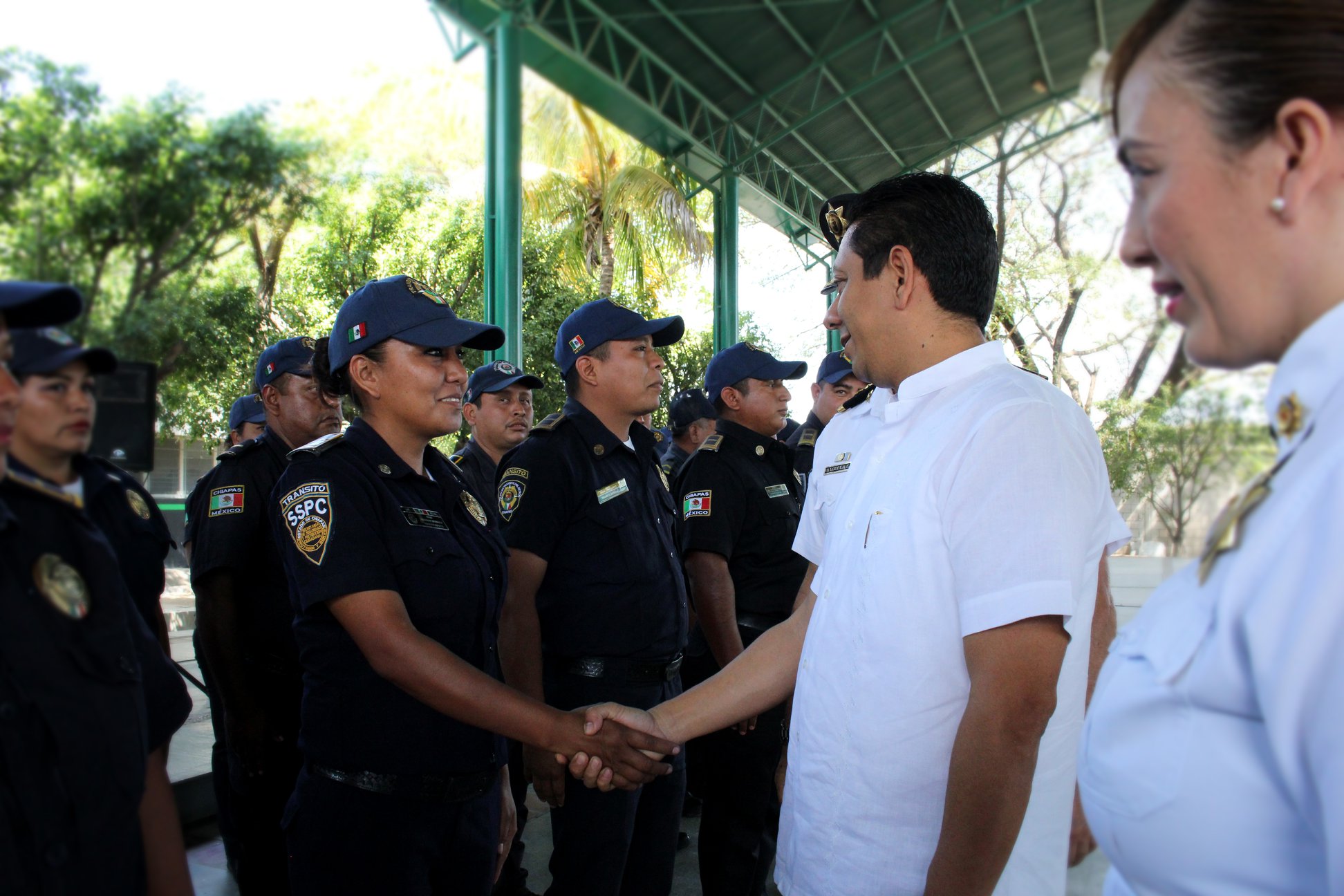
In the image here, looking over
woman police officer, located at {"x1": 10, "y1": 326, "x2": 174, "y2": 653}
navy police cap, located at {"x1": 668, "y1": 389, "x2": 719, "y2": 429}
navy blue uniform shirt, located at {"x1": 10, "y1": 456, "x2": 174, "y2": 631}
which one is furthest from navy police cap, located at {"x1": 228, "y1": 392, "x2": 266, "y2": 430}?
woman police officer, located at {"x1": 10, "y1": 326, "x2": 174, "y2": 653}

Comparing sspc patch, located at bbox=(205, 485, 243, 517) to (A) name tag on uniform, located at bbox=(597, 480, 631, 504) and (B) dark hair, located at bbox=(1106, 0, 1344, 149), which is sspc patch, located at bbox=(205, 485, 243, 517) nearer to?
(A) name tag on uniform, located at bbox=(597, 480, 631, 504)

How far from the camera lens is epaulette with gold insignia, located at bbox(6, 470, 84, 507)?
93 cm

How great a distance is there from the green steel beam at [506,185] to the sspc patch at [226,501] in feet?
10.5

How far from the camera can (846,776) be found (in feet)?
4.34

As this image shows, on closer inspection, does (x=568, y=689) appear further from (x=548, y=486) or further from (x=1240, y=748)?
(x=1240, y=748)

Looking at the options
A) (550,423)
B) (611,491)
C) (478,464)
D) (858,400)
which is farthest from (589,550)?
(478,464)

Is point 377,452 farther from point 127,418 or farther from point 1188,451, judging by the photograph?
point 1188,451

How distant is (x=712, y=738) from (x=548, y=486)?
47.9 inches

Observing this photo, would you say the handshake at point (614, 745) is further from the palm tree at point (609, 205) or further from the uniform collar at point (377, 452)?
the palm tree at point (609, 205)

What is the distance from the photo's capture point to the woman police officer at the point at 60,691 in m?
0.90

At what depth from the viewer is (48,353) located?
91 cm

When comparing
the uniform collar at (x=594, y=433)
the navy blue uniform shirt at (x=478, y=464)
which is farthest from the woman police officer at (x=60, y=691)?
the navy blue uniform shirt at (x=478, y=464)

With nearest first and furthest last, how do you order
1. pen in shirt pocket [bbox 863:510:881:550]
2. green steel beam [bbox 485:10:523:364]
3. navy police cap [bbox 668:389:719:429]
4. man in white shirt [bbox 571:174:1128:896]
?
man in white shirt [bbox 571:174:1128:896], pen in shirt pocket [bbox 863:510:881:550], navy police cap [bbox 668:389:719:429], green steel beam [bbox 485:10:523:364]

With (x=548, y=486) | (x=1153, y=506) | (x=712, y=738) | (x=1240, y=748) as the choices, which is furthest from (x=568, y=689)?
(x=1240, y=748)
